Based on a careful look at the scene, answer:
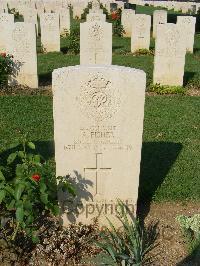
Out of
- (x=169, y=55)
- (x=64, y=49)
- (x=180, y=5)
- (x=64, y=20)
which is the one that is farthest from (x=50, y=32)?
(x=180, y=5)

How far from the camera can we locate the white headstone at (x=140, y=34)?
14.2 meters

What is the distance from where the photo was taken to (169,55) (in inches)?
401

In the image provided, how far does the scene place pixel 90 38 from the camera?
34.9 feet

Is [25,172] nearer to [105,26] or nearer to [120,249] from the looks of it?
[120,249]

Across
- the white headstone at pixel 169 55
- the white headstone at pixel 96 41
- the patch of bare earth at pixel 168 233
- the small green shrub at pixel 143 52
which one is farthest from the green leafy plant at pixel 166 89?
the patch of bare earth at pixel 168 233

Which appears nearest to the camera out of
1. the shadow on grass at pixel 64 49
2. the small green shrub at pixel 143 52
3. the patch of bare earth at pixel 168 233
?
the patch of bare earth at pixel 168 233

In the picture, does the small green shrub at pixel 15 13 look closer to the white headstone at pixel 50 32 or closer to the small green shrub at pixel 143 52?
the white headstone at pixel 50 32

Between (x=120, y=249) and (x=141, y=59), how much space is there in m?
10.7

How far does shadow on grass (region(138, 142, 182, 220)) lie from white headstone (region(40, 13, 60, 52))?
879 centimetres

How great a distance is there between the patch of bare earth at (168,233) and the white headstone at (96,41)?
6.31m

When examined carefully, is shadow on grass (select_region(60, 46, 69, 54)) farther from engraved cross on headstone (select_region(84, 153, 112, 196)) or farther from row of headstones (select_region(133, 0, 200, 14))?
row of headstones (select_region(133, 0, 200, 14))

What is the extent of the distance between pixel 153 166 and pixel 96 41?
5.50 m

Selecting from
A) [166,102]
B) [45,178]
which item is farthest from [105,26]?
[45,178]

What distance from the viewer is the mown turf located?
5.52 meters
